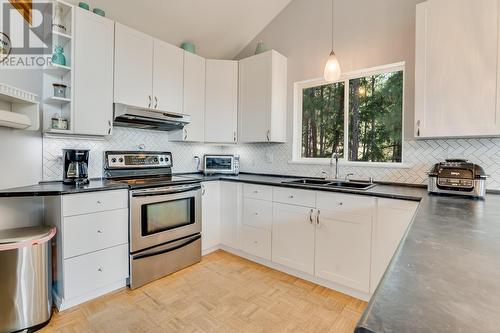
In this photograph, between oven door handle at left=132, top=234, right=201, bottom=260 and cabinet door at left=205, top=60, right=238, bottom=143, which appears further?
cabinet door at left=205, top=60, right=238, bottom=143

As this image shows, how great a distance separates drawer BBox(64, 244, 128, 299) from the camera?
189cm

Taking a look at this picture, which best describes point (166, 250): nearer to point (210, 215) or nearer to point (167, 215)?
point (167, 215)

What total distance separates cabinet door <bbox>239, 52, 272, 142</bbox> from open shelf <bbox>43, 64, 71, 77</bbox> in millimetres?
1885

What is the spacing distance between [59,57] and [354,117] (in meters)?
2.92

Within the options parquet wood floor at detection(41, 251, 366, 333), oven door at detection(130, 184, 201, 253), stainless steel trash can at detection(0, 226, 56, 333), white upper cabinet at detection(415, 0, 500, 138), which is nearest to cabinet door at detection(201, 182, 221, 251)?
oven door at detection(130, 184, 201, 253)

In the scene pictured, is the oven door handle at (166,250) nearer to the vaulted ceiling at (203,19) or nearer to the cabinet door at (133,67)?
the cabinet door at (133,67)

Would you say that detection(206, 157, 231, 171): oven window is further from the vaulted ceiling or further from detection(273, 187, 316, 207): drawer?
the vaulted ceiling

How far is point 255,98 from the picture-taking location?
124 inches

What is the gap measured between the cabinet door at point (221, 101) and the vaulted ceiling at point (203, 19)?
0.37 m

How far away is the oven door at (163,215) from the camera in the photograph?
2.21 meters

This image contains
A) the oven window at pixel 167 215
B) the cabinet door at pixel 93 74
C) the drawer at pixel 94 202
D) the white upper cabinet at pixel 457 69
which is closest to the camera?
the white upper cabinet at pixel 457 69

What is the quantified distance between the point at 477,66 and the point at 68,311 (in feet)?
11.5

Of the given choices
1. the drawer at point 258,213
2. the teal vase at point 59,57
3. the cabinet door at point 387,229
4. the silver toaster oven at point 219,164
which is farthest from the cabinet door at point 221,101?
the cabinet door at point 387,229

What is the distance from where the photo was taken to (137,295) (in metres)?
2.12
